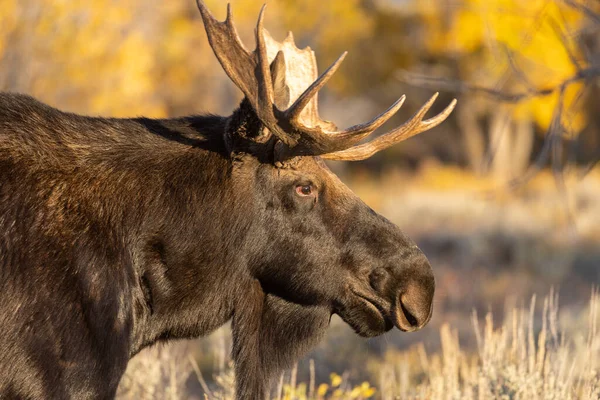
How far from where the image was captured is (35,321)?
136 inches

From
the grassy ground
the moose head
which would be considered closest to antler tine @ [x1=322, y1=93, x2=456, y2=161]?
the moose head

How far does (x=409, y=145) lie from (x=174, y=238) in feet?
110

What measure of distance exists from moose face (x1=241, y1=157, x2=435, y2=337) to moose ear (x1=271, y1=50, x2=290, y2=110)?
0.91 ft

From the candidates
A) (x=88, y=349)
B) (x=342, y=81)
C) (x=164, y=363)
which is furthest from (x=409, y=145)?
(x=88, y=349)

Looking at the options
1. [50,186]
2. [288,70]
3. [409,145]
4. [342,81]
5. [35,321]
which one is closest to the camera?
[35,321]

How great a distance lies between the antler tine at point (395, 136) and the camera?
411cm

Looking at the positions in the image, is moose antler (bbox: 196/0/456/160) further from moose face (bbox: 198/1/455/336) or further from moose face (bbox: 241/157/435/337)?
moose face (bbox: 241/157/435/337)

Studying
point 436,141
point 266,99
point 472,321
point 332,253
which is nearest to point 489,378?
point 332,253

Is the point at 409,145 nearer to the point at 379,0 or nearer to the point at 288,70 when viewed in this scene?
the point at 379,0

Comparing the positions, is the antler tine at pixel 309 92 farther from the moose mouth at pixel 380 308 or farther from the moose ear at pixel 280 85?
the moose mouth at pixel 380 308

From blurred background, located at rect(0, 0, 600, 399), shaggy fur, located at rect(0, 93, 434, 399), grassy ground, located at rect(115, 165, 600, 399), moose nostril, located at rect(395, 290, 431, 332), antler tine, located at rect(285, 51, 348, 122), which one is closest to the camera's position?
antler tine, located at rect(285, 51, 348, 122)

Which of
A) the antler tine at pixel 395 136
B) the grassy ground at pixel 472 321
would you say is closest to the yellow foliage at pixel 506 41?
the grassy ground at pixel 472 321

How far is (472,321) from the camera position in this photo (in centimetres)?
1118

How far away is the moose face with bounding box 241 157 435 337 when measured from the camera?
158 inches
